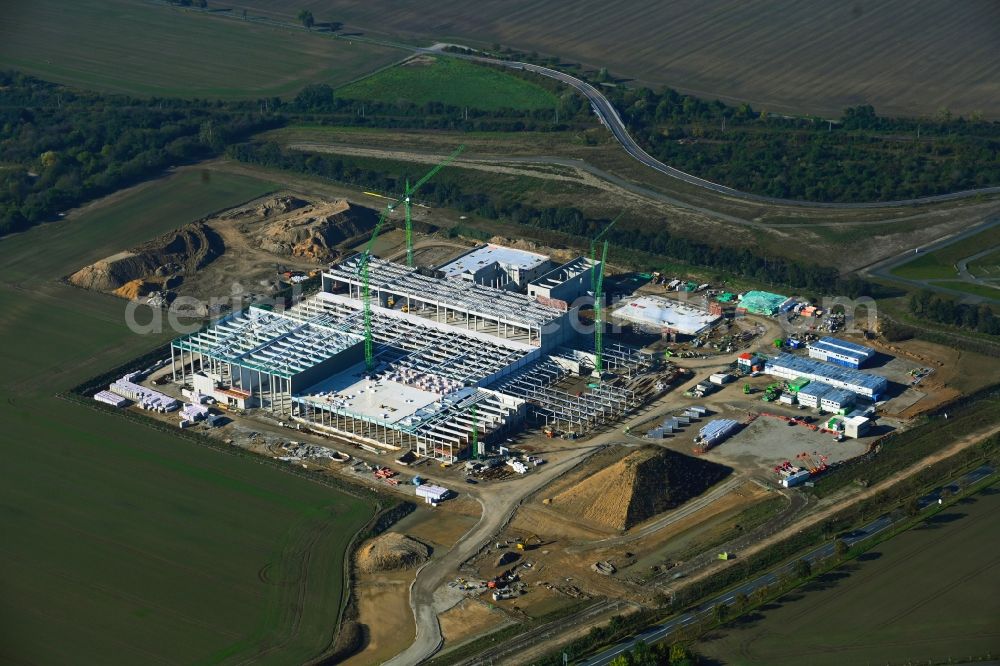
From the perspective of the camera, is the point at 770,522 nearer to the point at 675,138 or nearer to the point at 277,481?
the point at 277,481

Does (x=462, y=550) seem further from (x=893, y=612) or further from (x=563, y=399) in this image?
(x=893, y=612)

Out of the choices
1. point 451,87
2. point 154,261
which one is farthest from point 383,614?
point 451,87

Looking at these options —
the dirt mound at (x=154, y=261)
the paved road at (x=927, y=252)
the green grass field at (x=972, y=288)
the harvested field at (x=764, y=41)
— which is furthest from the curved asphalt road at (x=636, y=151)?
the dirt mound at (x=154, y=261)

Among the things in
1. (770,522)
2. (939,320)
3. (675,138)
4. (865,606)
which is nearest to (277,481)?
(770,522)

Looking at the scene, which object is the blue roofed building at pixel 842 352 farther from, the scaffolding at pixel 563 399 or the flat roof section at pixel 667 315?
the scaffolding at pixel 563 399

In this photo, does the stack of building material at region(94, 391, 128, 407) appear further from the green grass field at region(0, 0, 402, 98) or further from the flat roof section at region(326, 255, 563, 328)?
the green grass field at region(0, 0, 402, 98)
